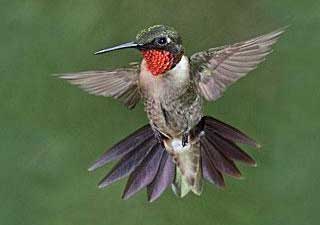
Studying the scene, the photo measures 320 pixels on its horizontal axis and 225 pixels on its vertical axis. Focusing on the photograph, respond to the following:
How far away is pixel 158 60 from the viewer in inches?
38.1

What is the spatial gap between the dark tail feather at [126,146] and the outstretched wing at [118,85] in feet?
0.17

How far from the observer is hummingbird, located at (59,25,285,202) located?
105cm

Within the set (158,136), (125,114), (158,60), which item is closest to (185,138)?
(158,136)

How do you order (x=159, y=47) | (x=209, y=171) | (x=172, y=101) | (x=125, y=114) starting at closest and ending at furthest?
1. (x=159, y=47)
2. (x=172, y=101)
3. (x=209, y=171)
4. (x=125, y=114)

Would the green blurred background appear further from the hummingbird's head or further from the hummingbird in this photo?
the hummingbird's head

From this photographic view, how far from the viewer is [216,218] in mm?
2059

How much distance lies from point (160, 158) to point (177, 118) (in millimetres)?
107

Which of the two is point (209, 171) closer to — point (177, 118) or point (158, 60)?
point (177, 118)

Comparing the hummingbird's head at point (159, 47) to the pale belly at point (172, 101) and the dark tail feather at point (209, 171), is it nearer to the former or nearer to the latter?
the pale belly at point (172, 101)

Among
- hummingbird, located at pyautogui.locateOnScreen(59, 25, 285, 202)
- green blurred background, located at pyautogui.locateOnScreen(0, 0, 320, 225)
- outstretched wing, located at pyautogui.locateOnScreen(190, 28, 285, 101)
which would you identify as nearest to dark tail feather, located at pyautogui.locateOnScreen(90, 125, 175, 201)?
hummingbird, located at pyautogui.locateOnScreen(59, 25, 285, 202)

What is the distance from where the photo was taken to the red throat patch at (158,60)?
0.95 meters

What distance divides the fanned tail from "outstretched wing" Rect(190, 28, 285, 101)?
67 mm

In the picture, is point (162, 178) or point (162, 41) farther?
point (162, 178)

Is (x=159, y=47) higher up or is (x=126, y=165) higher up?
(x=159, y=47)
